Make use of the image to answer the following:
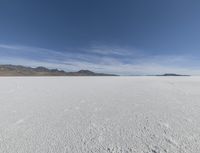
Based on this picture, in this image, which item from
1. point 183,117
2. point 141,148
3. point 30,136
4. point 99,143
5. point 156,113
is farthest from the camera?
point 156,113

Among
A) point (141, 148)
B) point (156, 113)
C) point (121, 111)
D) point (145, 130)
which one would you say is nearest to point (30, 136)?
point (141, 148)

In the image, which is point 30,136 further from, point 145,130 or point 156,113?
point 156,113

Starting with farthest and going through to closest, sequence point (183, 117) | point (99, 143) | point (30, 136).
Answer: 1. point (183, 117)
2. point (30, 136)
3. point (99, 143)

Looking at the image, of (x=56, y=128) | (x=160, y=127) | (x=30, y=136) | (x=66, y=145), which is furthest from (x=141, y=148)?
(x=30, y=136)

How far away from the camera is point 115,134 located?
8.10ft

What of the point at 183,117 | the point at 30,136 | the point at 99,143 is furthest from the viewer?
the point at 183,117

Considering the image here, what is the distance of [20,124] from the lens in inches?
112

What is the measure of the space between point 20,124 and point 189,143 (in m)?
3.06

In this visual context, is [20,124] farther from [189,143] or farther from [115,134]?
[189,143]

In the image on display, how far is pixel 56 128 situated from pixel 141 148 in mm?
Result: 1603

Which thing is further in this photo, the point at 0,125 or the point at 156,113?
the point at 156,113

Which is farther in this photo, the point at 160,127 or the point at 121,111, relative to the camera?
the point at 121,111

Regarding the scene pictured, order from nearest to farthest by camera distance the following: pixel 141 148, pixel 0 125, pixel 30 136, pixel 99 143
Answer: pixel 141 148, pixel 99 143, pixel 30 136, pixel 0 125

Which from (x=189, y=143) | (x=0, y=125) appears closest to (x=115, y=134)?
(x=189, y=143)
